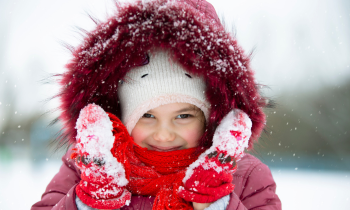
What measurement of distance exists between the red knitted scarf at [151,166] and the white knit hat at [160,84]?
0.54 feet

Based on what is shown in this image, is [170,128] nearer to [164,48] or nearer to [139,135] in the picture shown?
[139,135]

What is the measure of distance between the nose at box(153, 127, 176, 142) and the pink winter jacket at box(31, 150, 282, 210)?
0.99 feet

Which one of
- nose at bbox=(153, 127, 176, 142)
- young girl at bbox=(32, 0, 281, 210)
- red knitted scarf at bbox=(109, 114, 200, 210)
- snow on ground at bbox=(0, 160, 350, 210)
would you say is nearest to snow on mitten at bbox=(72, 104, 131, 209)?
young girl at bbox=(32, 0, 281, 210)

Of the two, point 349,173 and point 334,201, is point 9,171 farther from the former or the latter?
point 349,173

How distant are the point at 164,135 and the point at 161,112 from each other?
106 mm

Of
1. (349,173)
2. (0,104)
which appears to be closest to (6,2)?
(0,104)

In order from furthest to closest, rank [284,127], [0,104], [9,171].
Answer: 1. [0,104]
2. [284,127]
3. [9,171]

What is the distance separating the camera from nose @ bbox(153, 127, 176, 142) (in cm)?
125

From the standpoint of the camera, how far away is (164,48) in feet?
3.87

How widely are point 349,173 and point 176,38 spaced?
22.5 feet

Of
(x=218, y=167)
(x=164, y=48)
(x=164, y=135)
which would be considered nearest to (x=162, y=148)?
(x=164, y=135)

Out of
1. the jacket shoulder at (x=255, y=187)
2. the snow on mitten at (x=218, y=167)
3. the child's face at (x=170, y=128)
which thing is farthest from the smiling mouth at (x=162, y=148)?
the jacket shoulder at (x=255, y=187)

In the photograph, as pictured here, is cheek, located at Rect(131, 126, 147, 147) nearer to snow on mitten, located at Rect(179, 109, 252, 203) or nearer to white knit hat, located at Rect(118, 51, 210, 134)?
white knit hat, located at Rect(118, 51, 210, 134)

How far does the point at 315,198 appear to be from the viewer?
451 cm
